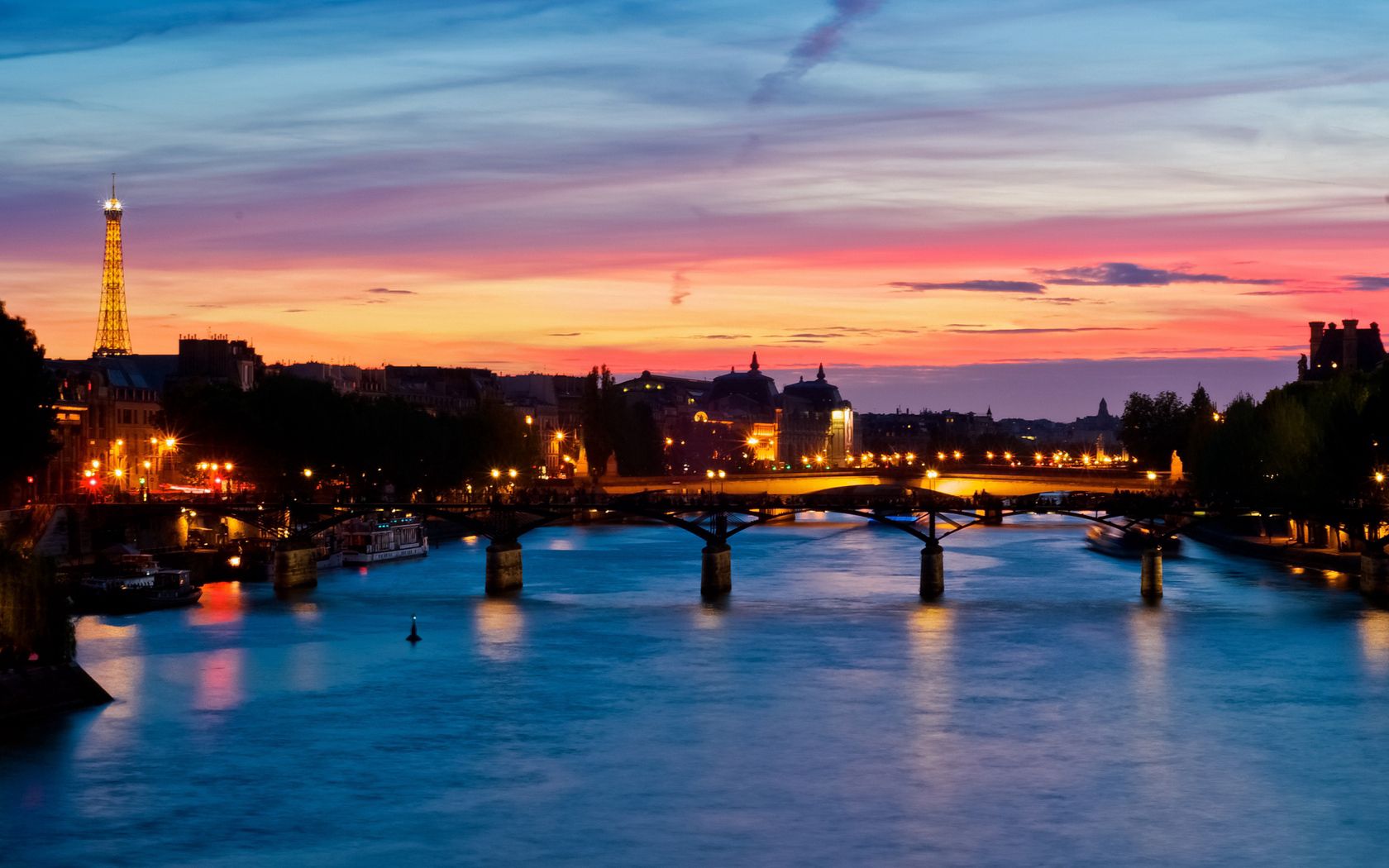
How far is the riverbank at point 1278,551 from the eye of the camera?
3196 inches

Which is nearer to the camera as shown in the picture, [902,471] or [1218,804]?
[1218,804]

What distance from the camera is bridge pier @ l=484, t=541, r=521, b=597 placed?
243ft

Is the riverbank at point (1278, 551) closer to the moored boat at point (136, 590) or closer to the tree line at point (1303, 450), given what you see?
the tree line at point (1303, 450)

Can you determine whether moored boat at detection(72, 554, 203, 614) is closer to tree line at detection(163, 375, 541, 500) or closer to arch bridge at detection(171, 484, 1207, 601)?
arch bridge at detection(171, 484, 1207, 601)

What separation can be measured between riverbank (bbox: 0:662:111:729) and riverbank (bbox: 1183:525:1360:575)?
4454cm

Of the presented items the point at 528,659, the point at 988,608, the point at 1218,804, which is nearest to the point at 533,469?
the point at 988,608

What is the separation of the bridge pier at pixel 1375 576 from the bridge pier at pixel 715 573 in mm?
22968

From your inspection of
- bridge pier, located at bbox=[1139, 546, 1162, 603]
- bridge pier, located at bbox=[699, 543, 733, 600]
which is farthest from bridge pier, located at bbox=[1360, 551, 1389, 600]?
bridge pier, located at bbox=[699, 543, 733, 600]

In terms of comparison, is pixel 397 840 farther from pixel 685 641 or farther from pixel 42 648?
pixel 685 641

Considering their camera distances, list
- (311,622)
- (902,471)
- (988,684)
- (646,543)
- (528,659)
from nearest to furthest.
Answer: (988,684)
(528,659)
(311,622)
(646,543)
(902,471)

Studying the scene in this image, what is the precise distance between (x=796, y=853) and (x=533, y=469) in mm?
108872

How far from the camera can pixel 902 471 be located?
14138 centimetres

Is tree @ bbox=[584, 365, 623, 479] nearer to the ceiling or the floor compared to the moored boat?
nearer to the ceiling

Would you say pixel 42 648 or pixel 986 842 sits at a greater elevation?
pixel 42 648
